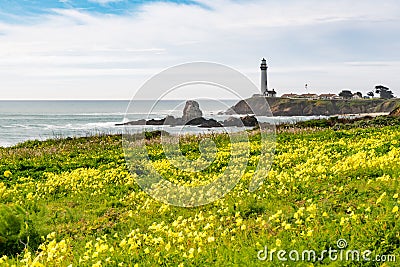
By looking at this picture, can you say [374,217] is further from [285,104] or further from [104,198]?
[285,104]

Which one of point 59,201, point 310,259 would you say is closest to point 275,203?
point 310,259

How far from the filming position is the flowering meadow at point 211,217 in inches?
215

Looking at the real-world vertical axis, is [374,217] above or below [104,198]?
above

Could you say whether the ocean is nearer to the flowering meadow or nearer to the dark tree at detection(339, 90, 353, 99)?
the flowering meadow

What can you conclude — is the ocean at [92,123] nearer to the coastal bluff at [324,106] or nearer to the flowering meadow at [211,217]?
the flowering meadow at [211,217]

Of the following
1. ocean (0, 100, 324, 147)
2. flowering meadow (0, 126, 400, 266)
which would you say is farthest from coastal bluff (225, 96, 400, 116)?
flowering meadow (0, 126, 400, 266)

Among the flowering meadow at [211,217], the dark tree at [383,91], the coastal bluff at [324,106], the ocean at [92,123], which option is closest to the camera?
the flowering meadow at [211,217]

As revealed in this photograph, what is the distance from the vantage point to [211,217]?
7031mm

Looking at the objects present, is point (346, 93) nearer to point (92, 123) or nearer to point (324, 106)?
point (324, 106)

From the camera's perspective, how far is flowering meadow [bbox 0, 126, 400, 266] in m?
5.47

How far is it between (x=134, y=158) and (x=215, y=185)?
8426mm

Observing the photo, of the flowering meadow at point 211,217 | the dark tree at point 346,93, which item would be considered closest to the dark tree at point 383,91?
the dark tree at point 346,93

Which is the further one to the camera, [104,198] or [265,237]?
[104,198]

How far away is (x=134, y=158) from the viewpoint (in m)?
19.2
